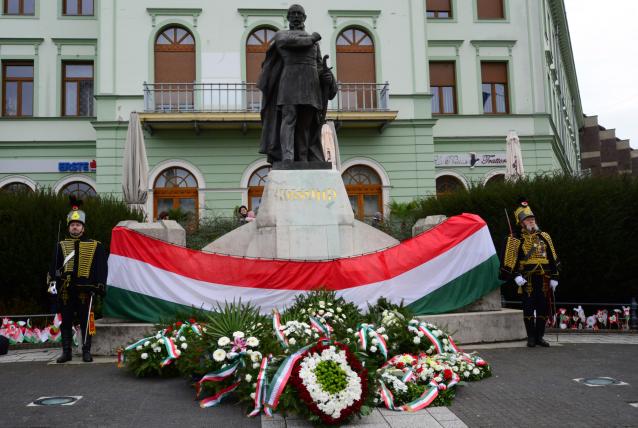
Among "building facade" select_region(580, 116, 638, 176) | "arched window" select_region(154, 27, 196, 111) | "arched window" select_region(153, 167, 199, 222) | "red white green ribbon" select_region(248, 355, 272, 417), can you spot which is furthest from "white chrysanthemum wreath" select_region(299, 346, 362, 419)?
"building facade" select_region(580, 116, 638, 176)

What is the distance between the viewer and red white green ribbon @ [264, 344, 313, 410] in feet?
15.9

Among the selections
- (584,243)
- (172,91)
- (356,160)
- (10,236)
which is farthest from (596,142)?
(10,236)

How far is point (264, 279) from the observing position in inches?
323

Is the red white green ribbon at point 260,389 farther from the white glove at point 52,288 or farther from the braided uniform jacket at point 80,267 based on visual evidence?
the white glove at point 52,288

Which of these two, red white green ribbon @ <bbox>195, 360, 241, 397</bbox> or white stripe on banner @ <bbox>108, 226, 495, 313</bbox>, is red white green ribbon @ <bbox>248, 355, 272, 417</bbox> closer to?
red white green ribbon @ <bbox>195, 360, 241, 397</bbox>

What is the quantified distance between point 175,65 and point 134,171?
463 inches

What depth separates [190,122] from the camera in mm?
24438

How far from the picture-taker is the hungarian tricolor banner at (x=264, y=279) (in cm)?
804

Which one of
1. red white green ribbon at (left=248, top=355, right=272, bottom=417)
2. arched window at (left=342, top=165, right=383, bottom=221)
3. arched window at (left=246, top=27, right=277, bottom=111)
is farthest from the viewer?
arched window at (left=342, top=165, right=383, bottom=221)

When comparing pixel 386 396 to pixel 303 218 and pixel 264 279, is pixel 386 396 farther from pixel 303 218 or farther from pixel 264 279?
pixel 303 218

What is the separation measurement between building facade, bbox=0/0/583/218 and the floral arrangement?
17.8 m

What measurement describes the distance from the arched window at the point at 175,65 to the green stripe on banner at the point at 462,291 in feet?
61.2

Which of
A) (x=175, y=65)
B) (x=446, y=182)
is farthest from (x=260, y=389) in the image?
(x=446, y=182)

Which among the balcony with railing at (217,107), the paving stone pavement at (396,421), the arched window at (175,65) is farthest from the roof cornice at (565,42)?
the paving stone pavement at (396,421)
